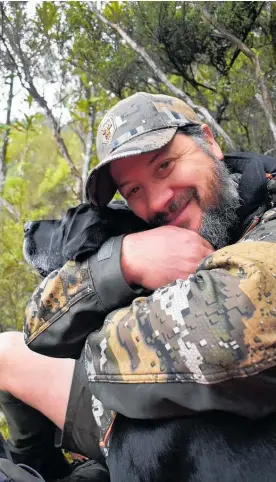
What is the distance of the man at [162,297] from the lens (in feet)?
3.74

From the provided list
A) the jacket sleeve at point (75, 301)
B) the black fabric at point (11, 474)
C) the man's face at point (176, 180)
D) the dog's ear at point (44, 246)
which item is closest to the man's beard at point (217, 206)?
the man's face at point (176, 180)

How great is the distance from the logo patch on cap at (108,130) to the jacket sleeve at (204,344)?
2.64 ft

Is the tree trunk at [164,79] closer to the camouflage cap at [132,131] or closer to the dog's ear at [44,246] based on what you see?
the camouflage cap at [132,131]

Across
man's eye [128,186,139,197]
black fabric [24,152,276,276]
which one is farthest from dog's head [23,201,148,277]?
man's eye [128,186,139,197]

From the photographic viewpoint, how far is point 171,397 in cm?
119

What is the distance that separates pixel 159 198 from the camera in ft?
5.82

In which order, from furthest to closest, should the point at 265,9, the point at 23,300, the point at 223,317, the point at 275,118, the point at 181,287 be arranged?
the point at 23,300
the point at 275,118
the point at 265,9
the point at 181,287
the point at 223,317

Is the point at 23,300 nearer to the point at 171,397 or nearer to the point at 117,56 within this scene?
the point at 117,56

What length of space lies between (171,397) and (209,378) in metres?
0.13

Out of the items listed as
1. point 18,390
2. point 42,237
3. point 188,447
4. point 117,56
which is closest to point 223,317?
point 188,447

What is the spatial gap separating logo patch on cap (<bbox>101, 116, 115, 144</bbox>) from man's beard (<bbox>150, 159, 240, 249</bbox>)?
387 mm

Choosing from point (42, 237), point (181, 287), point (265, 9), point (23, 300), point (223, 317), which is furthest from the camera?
point (23, 300)

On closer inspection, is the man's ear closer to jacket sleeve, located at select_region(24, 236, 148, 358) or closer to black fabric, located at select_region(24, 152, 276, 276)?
black fabric, located at select_region(24, 152, 276, 276)

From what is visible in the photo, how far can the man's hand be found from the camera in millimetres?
1553
